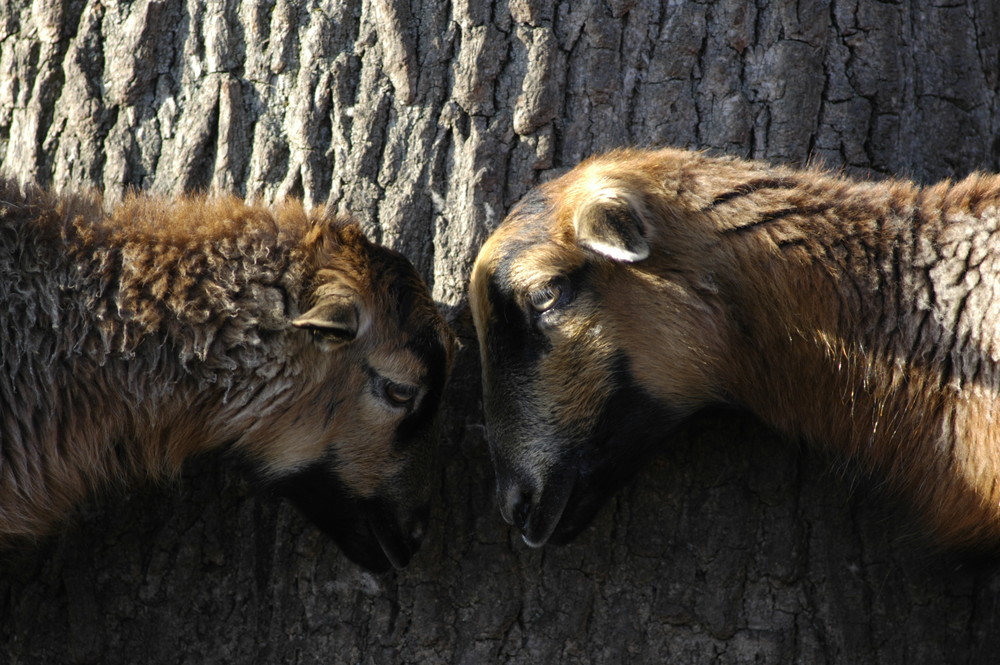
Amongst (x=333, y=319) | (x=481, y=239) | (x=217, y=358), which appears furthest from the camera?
(x=481, y=239)

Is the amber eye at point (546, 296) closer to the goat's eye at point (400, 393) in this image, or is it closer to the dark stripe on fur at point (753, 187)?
the goat's eye at point (400, 393)

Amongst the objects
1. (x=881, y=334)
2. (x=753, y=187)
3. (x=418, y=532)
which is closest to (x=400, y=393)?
(x=418, y=532)

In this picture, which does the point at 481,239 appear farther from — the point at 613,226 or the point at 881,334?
the point at 881,334

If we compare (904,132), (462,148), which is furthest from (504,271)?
(904,132)

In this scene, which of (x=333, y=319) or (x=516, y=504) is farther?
(x=516, y=504)

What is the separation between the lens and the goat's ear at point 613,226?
428 cm

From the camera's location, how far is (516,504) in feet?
14.6

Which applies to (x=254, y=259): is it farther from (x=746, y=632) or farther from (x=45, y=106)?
A: (x=746, y=632)

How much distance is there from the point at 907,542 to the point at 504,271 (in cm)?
197

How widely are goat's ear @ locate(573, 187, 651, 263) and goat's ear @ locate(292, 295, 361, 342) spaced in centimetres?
94

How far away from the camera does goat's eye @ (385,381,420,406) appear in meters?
4.51

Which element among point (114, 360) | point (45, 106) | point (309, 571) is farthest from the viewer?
point (45, 106)

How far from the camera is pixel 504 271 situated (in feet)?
14.8

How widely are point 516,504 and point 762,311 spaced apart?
49.1 inches
